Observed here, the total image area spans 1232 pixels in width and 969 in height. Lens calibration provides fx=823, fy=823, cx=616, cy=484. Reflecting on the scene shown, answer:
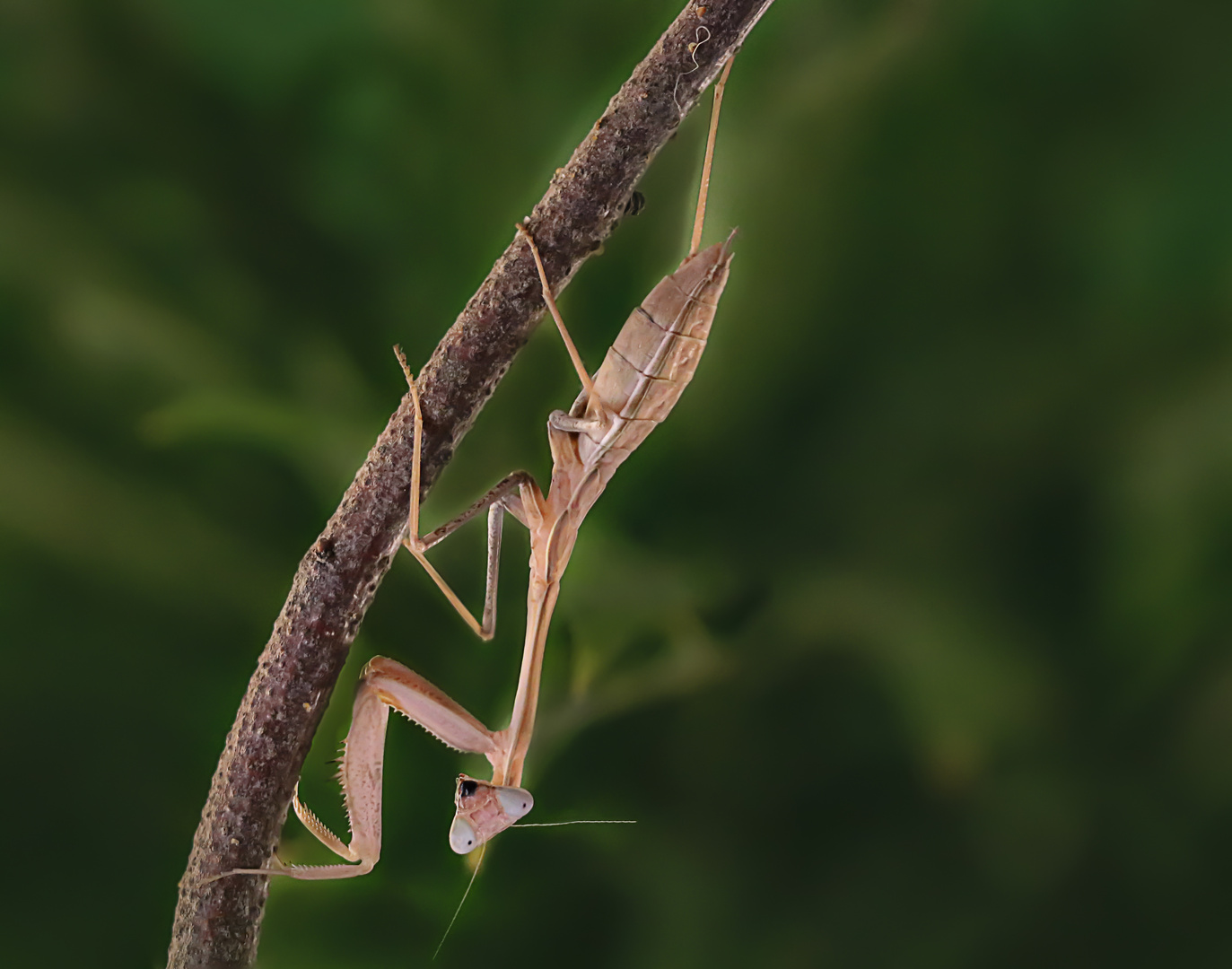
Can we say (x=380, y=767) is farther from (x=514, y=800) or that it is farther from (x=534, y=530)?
(x=534, y=530)

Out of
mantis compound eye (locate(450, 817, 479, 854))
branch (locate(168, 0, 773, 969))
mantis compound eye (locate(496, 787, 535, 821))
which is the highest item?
branch (locate(168, 0, 773, 969))

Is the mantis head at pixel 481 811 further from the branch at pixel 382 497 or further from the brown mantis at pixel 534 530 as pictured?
the branch at pixel 382 497

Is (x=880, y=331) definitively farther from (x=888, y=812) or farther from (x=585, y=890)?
(x=585, y=890)

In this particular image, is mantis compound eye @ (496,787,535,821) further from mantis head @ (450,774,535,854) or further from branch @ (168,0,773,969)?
A: branch @ (168,0,773,969)

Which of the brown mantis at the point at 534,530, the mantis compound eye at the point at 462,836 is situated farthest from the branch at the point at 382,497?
the mantis compound eye at the point at 462,836

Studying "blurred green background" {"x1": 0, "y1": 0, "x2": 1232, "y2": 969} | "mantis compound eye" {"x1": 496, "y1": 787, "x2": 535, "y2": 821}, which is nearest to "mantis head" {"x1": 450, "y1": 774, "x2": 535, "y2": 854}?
"mantis compound eye" {"x1": 496, "y1": 787, "x2": 535, "y2": 821}

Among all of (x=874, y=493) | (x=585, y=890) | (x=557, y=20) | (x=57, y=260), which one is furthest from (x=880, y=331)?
(x=57, y=260)

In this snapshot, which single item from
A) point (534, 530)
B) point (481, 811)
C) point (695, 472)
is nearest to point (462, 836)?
point (481, 811)
